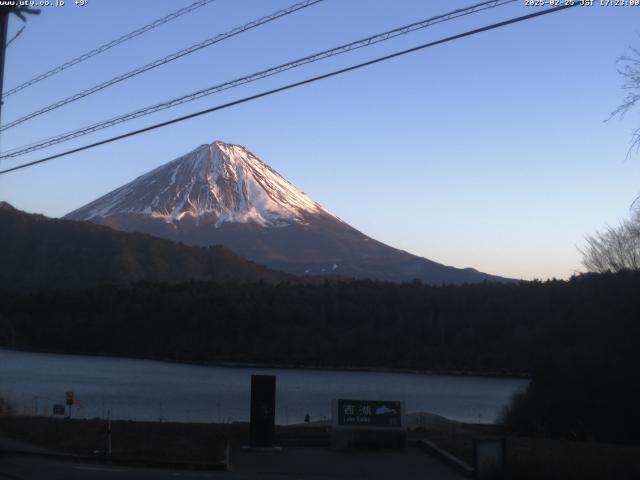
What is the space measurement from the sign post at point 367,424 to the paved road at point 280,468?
15.9 inches

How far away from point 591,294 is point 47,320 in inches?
3090

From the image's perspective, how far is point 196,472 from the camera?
52.7 feet

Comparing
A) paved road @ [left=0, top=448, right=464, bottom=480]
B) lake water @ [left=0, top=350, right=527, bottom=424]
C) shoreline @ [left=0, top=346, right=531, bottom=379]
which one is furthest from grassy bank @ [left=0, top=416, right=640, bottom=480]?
shoreline @ [left=0, top=346, right=531, bottom=379]

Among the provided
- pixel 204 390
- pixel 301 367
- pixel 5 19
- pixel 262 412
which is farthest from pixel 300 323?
pixel 5 19

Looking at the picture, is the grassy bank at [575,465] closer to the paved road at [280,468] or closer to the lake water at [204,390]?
the paved road at [280,468]

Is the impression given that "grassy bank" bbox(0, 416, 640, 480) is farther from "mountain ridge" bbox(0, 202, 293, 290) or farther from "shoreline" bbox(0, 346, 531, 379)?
"mountain ridge" bbox(0, 202, 293, 290)

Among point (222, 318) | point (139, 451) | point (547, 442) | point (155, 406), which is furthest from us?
point (222, 318)

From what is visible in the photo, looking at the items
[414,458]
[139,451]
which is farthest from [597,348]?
[139,451]

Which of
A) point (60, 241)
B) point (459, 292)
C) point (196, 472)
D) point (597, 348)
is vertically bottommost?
point (196, 472)

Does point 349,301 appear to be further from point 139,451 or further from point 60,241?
point 139,451

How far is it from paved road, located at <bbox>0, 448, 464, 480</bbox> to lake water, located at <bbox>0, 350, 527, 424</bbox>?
1487 centimetres

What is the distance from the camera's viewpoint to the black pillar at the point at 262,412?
60.2ft

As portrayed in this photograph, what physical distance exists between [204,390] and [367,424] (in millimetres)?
41219

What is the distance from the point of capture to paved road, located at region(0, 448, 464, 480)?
15094 millimetres
